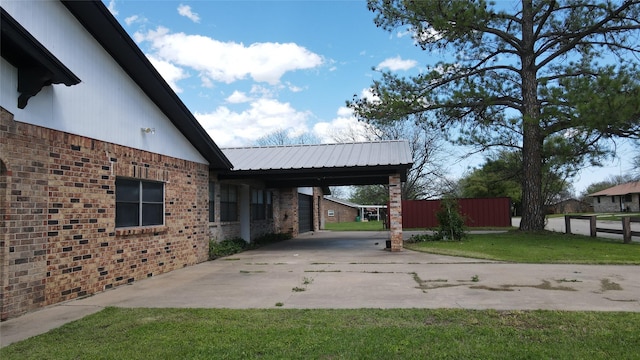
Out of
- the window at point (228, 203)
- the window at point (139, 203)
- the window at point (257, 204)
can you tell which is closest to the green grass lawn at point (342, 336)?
the window at point (139, 203)

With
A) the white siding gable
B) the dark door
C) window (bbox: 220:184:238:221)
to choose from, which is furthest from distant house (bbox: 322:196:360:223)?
the white siding gable

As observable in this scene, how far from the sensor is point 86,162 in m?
8.33

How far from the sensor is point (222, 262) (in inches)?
511

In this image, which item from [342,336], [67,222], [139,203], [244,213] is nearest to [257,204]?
[244,213]

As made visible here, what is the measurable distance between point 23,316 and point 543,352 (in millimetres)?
7003

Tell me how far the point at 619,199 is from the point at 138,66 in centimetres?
7000

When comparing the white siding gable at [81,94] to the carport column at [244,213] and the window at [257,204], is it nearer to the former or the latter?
the carport column at [244,213]

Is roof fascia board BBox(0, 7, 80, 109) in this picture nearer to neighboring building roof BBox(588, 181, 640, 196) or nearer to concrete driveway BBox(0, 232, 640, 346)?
concrete driveway BBox(0, 232, 640, 346)

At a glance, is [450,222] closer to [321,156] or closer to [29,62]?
[321,156]

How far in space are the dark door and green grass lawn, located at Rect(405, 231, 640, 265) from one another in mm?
10676

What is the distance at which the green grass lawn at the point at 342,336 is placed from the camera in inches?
185

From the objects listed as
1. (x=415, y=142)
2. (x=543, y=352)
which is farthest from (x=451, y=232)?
(x=415, y=142)

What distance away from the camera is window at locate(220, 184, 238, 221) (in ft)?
53.8

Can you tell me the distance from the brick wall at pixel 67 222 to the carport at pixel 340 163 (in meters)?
4.80
